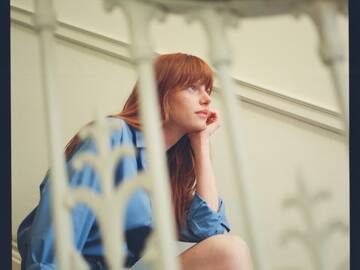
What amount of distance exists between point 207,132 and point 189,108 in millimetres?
73

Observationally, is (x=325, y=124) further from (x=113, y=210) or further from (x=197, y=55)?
(x=113, y=210)

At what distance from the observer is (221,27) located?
70 centimetres

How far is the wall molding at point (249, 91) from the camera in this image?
49.0 inches

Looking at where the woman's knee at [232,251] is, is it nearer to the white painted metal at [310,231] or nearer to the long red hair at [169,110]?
the long red hair at [169,110]

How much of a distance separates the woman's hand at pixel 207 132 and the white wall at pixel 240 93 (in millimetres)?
29

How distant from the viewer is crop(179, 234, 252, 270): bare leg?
1025 mm

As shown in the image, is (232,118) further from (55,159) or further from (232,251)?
(232,251)

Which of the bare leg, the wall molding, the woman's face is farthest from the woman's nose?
the bare leg

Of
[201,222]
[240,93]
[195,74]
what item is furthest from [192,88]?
[201,222]

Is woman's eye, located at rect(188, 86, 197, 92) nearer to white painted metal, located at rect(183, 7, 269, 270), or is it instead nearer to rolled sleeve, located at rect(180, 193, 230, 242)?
rolled sleeve, located at rect(180, 193, 230, 242)

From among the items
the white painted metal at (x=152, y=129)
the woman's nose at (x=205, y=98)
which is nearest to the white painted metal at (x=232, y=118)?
the white painted metal at (x=152, y=129)

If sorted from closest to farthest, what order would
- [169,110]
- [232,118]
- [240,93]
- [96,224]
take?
[232,118], [96,224], [169,110], [240,93]

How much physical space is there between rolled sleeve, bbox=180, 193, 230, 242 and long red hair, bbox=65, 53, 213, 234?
1 centimetres

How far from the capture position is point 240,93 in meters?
1.27
